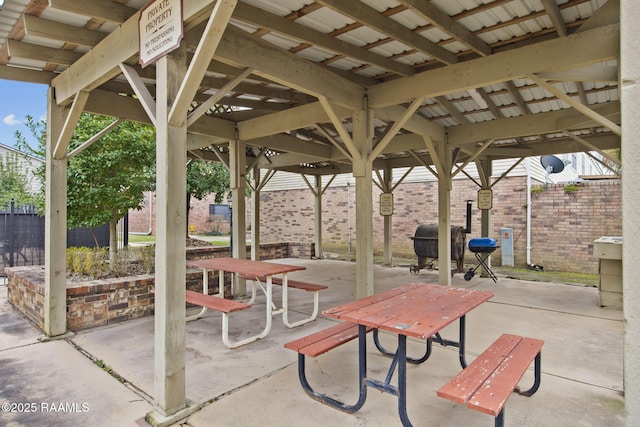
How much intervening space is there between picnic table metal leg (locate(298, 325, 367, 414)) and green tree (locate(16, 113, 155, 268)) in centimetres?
482

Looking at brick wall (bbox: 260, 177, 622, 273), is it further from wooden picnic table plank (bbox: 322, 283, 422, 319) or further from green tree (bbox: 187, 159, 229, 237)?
wooden picnic table plank (bbox: 322, 283, 422, 319)

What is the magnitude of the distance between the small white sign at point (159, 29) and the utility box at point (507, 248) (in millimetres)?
10087

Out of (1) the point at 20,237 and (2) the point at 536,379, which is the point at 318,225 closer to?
(1) the point at 20,237

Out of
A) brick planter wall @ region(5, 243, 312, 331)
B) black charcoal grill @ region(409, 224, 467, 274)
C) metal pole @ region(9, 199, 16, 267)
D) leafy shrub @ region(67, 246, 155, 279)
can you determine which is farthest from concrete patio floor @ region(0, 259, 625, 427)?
metal pole @ region(9, 199, 16, 267)

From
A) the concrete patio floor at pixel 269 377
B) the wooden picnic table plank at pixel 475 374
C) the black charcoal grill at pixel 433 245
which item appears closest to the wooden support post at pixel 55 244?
the concrete patio floor at pixel 269 377

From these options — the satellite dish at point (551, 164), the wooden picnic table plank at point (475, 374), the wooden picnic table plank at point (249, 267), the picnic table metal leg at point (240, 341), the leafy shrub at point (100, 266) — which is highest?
the satellite dish at point (551, 164)

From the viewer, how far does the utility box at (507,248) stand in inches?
404

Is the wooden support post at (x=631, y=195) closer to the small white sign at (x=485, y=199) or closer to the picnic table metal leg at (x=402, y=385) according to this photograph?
the picnic table metal leg at (x=402, y=385)

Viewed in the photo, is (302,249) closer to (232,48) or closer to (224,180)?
(224,180)

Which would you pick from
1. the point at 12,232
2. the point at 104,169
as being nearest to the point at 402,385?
the point at 104,169

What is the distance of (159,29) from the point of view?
270 cm

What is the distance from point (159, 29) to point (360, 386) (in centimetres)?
297

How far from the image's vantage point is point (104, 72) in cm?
342

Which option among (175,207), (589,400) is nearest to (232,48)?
(175,207)
